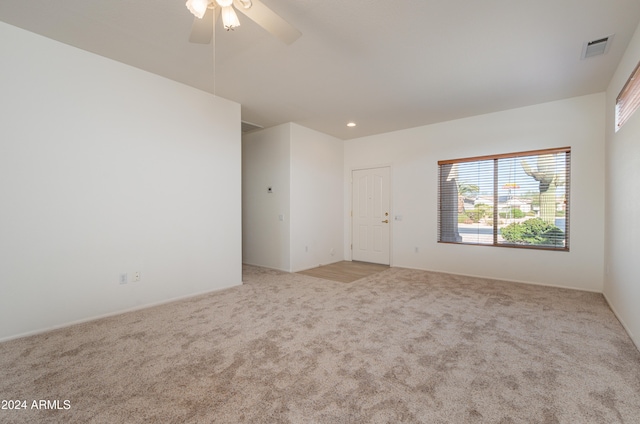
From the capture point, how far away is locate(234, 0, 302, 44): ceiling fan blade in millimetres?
1774

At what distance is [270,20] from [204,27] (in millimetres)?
502

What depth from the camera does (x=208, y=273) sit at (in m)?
3.87

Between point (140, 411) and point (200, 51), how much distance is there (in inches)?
118

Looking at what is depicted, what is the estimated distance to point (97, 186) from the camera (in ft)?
9.49

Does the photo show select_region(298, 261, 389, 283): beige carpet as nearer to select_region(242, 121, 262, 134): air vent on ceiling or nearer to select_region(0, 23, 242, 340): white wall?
select_region(0, 23, 242, 340): white wall

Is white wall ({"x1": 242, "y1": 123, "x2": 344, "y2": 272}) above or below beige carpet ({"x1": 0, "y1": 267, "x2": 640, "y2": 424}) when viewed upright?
above

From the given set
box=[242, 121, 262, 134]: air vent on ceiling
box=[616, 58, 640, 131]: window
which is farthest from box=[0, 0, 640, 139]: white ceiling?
box=[242, 121, 262, 134]: air vent on ceiling

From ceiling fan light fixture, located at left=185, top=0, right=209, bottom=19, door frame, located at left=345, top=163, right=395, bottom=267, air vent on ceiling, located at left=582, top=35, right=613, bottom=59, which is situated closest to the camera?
ceiling fan light fixture, located at left=185, top=0, right=209, bottom=19

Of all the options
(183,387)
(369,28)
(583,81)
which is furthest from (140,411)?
(583,81)

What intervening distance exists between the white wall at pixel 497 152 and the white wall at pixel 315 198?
355 mm

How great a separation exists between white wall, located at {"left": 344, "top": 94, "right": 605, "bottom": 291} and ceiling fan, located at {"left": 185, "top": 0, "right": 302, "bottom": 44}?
394cm

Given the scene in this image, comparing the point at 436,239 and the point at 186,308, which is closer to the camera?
the point at 186,308

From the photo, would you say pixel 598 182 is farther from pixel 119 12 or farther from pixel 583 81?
pixel 119 12

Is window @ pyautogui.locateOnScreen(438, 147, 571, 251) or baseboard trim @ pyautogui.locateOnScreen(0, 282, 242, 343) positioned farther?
window @ pyautogui.locateOnScreen(438, 147, 571, 251)
